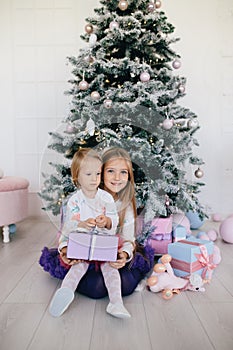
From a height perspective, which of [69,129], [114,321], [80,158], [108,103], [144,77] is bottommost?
[114,321]

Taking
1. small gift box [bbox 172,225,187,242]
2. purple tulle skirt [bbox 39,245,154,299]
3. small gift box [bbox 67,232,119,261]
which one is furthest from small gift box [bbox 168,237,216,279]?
small gift box [bbox 67,232,119,261]

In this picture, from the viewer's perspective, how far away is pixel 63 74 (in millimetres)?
2795

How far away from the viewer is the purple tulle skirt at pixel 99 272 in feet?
4.26

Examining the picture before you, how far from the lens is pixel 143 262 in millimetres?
1464

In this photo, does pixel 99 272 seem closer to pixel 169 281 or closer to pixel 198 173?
pixel 169 281

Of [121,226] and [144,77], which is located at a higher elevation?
[144,77]

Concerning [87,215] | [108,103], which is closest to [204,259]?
[87,215]

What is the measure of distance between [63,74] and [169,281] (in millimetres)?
1999

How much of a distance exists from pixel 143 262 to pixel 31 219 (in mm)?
1570

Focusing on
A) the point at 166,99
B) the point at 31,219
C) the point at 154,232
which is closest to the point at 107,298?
the point at 154,232

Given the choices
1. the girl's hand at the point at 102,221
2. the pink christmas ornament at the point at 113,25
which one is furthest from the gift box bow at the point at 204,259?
the pink christmas ornament at the point at 113,25

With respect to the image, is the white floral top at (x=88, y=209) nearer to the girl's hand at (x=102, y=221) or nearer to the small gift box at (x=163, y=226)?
the girl's hand at (x=102, y=221)

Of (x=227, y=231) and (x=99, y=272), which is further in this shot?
(x=227, y=231)

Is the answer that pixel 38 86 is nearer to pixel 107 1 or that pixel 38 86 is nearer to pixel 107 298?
pixel 107 1
